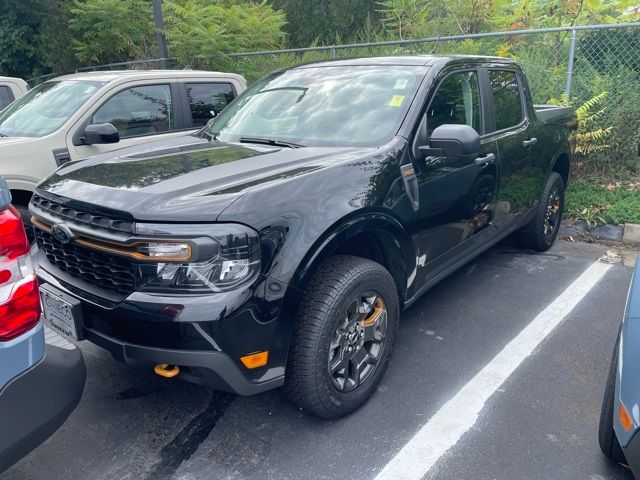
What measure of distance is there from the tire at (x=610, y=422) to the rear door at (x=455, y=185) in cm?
125

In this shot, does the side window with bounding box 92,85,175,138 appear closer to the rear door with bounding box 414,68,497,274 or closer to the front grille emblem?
the front grille emblem

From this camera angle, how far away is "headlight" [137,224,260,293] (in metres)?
2.26

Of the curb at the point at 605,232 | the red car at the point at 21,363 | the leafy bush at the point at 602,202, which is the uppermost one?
the red car at the point at 21,363

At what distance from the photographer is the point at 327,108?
350 cm

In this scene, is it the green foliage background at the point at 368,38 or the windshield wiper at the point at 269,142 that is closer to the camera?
the windshield wiper at the point at 269,142

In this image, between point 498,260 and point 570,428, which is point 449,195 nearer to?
point 570,428

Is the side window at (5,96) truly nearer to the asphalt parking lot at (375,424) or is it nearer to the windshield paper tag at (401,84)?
the asphalt parking lot at (375,424)

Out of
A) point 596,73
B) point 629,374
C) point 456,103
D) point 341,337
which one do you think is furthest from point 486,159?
point 596,73

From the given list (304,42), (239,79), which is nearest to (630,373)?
(239,79)

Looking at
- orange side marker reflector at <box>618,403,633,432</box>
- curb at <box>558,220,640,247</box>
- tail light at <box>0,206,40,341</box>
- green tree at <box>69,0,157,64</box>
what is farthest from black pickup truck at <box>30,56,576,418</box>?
green tree at <box>69,0,157,64</box>

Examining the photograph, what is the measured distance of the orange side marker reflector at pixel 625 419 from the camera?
190 centimetres

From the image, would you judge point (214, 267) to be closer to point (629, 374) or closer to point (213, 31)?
point (629, 374)

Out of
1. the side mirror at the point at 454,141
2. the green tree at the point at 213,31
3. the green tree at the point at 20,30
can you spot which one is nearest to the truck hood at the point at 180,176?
the side mirror at the point at 454,141

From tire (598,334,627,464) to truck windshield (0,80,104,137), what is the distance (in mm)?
4808
